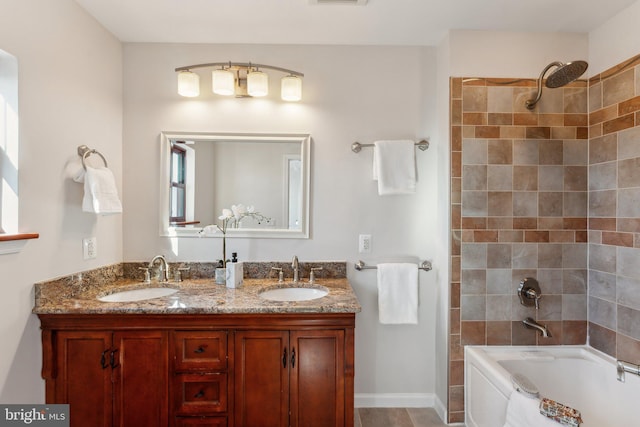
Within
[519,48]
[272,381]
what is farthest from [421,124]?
[272,381]

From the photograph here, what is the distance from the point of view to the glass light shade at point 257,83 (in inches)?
85.7

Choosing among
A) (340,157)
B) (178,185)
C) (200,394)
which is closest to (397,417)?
(200,394)

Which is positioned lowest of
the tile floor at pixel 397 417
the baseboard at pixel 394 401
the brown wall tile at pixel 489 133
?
the tile floor at pixel 397 417

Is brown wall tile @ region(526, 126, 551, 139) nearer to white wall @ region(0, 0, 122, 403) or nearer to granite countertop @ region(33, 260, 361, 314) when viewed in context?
granite countertop @ region(33, 260, 361, 314)

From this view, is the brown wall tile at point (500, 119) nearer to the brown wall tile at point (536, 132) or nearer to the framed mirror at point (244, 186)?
the brown wall tile at point (536, 132)

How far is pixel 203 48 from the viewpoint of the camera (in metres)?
2.33

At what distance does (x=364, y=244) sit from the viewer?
235 cm

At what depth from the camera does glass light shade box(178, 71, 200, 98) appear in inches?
86.1

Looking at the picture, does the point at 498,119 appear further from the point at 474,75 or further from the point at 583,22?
the point at 583,22

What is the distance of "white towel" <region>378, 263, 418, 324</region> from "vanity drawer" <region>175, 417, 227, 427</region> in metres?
1.08

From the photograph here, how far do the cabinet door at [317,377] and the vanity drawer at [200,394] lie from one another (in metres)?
0.35

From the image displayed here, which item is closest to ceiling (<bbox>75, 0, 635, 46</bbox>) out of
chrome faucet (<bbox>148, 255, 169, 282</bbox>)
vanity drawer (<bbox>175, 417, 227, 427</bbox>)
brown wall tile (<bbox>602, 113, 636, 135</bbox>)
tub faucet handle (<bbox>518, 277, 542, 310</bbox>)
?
brown wall tile (<bbox>602, 113, 636, 135</bbox>)

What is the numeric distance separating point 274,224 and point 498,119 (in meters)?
1.56

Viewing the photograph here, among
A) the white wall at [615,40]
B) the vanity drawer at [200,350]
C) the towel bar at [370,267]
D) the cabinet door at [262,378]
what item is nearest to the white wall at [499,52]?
the white wall at [615,40]
